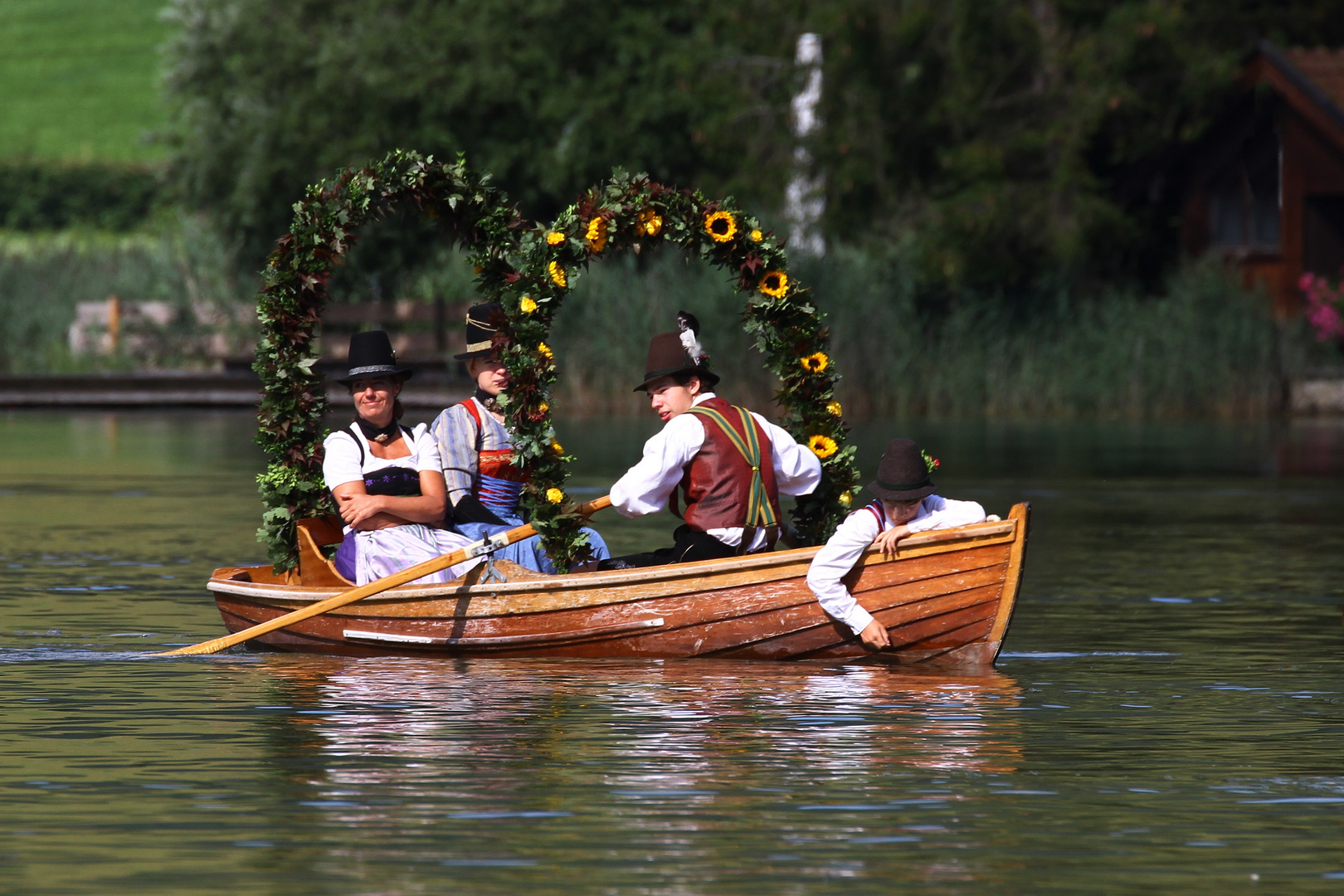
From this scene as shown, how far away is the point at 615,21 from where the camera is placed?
41.8 m

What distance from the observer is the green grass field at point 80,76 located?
92625 millimetres

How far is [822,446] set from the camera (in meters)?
13.1

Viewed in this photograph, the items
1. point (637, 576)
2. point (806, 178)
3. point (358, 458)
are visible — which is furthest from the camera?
point (806, 178)

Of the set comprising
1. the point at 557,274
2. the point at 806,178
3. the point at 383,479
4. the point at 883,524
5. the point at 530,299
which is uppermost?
the point at 806,178

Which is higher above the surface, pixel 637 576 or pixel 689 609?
pixel 637 576

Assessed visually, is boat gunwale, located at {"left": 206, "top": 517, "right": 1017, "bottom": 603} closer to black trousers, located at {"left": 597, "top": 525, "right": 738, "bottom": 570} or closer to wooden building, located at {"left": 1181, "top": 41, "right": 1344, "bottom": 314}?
black trousers, located at {"left": 597, "top": 525, "right": 738, "bottom": 570}

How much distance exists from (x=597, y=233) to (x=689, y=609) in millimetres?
1847

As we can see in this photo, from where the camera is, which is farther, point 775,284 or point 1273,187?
point 1273,187

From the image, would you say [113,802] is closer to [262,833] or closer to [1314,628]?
[262,833]

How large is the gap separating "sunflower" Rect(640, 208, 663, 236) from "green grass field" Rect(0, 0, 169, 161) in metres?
70.9

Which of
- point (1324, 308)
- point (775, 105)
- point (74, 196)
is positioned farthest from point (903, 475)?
point (74, 196)

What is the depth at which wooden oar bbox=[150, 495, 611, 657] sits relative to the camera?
12.2m

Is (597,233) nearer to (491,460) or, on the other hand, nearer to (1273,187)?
(491,460)

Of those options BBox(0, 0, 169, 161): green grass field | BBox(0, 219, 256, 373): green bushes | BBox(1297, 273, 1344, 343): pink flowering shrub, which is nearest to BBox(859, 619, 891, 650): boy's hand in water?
BBox(1297, 273, 1344, 343): pink flowering shrub
